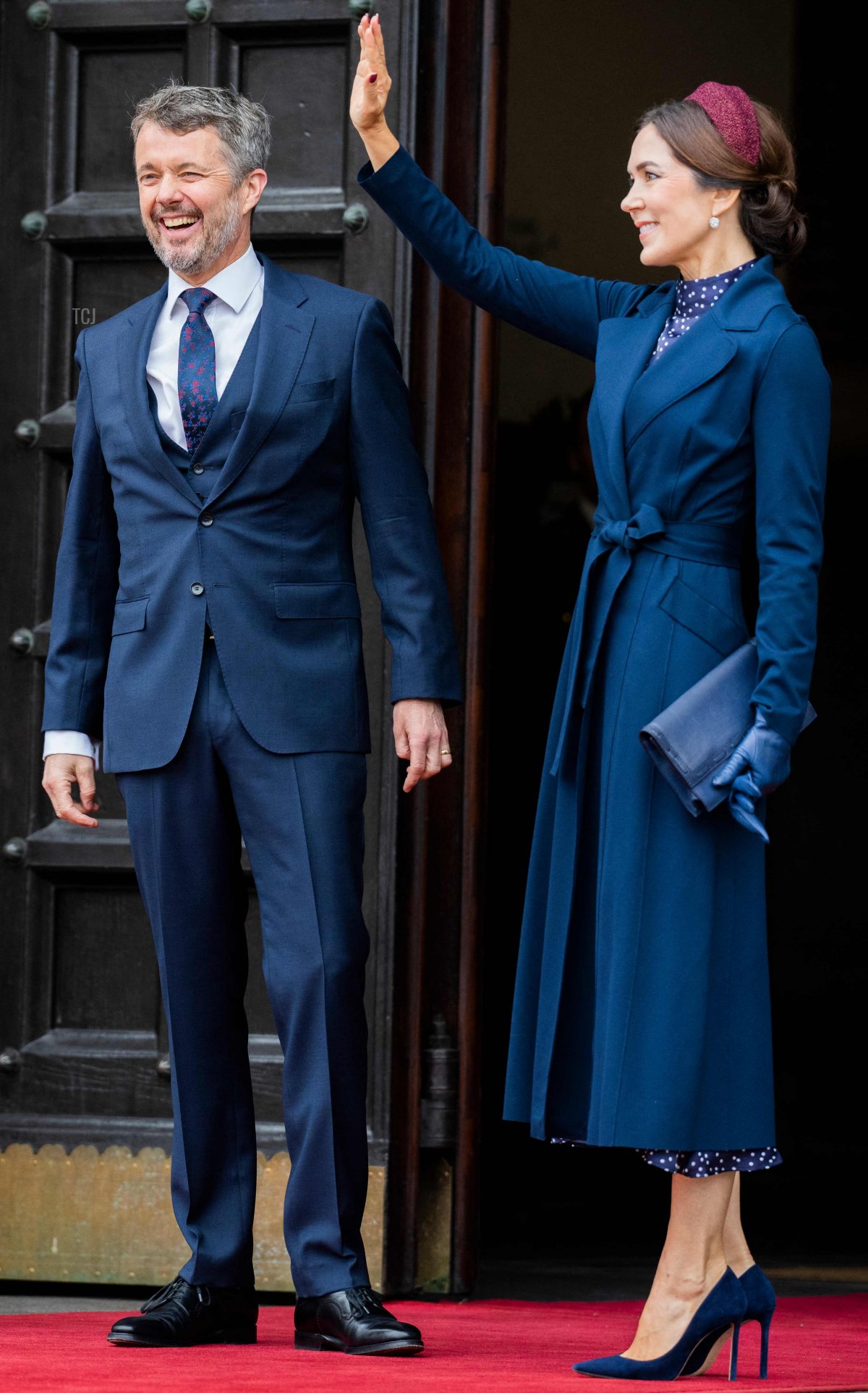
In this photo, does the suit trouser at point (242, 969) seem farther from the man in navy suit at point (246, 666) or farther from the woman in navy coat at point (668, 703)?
the woman in navy coat at point (668, 703)

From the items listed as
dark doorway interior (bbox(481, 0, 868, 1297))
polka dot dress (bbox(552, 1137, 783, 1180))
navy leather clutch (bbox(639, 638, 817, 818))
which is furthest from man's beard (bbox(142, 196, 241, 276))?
dark doorway interior (bbox(481, 0, 868, 1297))

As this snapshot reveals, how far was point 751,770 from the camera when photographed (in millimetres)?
2717

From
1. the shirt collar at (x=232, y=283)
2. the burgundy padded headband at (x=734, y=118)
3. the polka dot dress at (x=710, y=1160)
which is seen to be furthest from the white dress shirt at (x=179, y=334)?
the polka dot dress at (x=710, y=1160)

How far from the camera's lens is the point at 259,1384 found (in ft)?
8.54

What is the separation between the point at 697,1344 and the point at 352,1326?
51 centimetres

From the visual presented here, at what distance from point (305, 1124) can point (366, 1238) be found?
83cm

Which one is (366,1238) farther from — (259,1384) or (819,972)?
(819,972)

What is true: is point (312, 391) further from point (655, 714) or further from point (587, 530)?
point (587, 530)

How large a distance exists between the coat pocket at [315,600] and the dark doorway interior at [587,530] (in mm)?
2869

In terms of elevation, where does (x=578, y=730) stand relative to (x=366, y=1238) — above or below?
above

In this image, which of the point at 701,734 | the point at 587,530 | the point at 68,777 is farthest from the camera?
the point at 587,530

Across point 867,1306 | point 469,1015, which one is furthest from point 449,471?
point 867,1306

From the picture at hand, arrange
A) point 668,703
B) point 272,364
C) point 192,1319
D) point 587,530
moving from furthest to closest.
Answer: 1. point 587,530
2. point 272,364
3. point 192,1319
4. point 668,703

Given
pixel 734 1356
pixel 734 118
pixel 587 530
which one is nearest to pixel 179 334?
pixel 734 118
